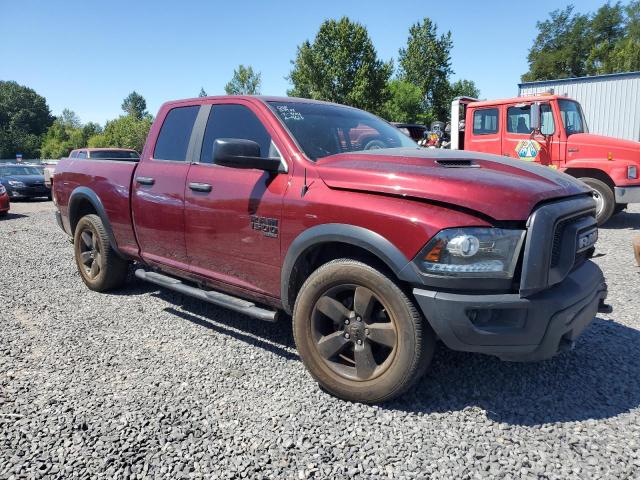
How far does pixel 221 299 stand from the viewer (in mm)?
3496

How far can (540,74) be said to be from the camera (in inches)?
2393

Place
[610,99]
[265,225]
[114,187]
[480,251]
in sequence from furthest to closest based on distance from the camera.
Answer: [610,99] → [114,187] → [265,225] → [480,251]

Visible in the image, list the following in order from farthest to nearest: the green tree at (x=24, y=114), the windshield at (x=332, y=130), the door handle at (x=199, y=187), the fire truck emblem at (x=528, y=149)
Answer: the green tree at (x=24, y=114) < the fire truck emblem at (x=528, y=149) < the door handle at (x=199, y=187) < the windshield at (x=332, y=130)

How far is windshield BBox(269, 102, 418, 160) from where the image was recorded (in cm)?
335

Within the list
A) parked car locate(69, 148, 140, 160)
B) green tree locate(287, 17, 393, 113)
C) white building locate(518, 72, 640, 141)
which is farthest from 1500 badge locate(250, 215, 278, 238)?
green tree locate(287, 17, 393, 113)

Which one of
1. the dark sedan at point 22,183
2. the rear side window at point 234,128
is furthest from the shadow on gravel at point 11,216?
the rear side window at point 234,128

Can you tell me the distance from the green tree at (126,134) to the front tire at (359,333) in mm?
44132

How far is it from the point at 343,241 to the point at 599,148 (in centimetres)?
766

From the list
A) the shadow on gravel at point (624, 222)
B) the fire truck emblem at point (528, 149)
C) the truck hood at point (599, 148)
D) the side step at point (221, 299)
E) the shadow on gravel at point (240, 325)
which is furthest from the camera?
the shadow on gravel at point (624, 222)

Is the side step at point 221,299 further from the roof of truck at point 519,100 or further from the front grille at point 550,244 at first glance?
the roof of truck at point 519,100

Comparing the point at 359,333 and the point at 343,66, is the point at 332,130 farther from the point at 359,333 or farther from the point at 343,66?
the point at 343,66

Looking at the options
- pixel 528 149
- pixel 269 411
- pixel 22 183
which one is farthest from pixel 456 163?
pixel 22 183

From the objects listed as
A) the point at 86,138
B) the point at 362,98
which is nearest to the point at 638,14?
the point at 362,98

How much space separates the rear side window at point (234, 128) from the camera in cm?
339
